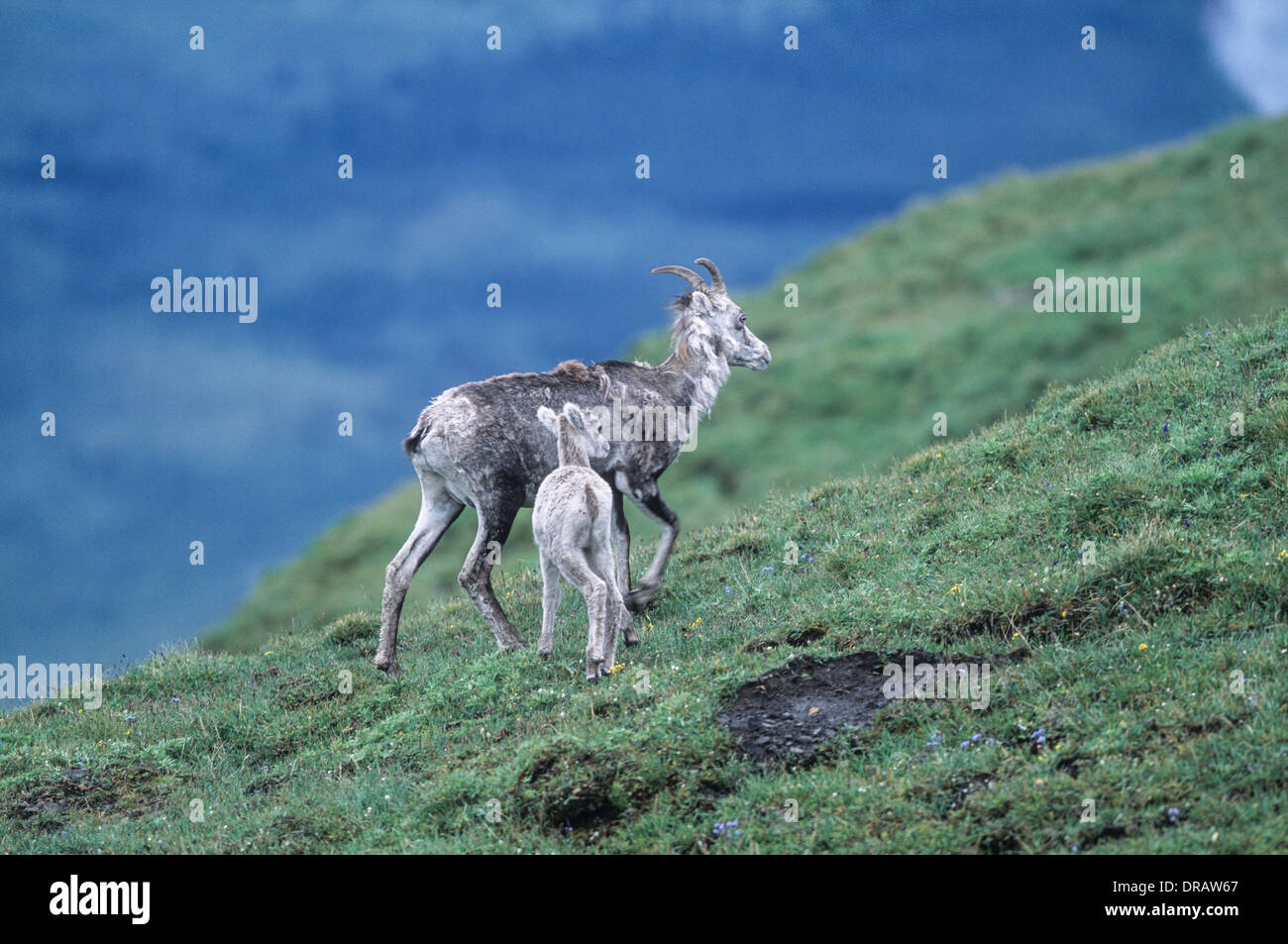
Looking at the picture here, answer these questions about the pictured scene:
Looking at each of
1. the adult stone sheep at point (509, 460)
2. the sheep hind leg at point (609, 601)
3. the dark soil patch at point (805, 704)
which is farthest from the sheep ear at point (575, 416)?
the dark soil patch at point (805, 704)

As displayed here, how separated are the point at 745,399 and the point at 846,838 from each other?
100.0 ft

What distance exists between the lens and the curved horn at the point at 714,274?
13.5 m

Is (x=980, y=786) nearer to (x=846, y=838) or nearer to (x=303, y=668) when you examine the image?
(x=846, y=838)

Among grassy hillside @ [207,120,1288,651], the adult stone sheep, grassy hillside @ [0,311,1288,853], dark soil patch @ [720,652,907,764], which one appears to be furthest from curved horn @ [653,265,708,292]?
grassy hillside @ [207,120,1288,651]

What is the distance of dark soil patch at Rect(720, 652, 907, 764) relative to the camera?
8047 mm

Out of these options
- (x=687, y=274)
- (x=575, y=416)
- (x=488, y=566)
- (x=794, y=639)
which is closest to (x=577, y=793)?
(x=794, y=639)

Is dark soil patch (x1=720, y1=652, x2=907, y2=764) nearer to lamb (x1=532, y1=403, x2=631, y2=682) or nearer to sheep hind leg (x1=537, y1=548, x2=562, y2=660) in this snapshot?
lamb (x1=532, y1=403, x2=631, y2=682)

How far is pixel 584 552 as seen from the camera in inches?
391

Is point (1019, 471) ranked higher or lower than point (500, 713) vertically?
higher

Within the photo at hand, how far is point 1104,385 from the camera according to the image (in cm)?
1343

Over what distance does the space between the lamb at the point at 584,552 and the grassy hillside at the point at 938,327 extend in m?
16.1

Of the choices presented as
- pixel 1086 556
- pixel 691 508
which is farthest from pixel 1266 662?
pixel 691 508

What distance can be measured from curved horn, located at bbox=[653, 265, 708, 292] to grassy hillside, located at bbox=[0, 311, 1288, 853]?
2.67 meters

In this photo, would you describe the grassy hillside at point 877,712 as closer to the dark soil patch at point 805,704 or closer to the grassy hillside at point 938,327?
the dark soil patch at point 805,704
